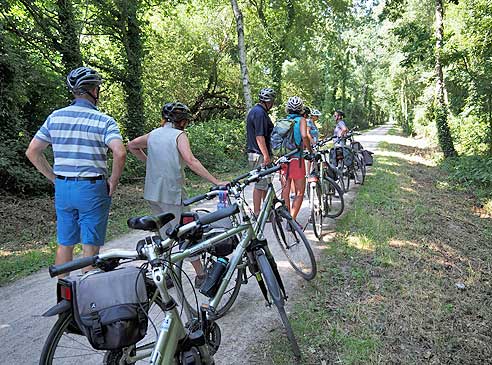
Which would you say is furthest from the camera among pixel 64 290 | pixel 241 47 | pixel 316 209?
pixel 241 47

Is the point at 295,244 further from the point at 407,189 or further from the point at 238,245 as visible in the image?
the point at 407,189

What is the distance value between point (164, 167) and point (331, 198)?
405cm

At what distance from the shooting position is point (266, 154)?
5375 mm

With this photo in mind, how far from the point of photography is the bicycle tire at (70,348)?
216 centimetres

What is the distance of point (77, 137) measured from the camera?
315 cm

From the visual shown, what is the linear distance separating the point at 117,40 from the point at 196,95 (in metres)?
6.79

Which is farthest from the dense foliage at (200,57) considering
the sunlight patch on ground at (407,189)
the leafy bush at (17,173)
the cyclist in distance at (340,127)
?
the cyclist in distance at (340,127)

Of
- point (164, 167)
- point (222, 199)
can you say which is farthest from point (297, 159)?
point (164, 167)

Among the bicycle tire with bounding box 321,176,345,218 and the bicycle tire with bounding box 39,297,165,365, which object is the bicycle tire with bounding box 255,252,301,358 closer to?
the bicycle tire with bounding box 39,297,165,365

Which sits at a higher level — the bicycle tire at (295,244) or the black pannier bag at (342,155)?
the black pannier bag at (342,155)

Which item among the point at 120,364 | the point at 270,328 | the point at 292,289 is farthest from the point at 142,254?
the point at 292,289

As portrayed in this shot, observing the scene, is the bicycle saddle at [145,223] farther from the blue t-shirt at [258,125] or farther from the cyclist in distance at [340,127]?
the cyclist in distance at [340,127]

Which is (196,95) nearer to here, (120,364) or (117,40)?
(117,40)

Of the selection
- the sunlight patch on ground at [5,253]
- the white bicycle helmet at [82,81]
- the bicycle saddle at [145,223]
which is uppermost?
the white bicycle helmet at [82,81]
